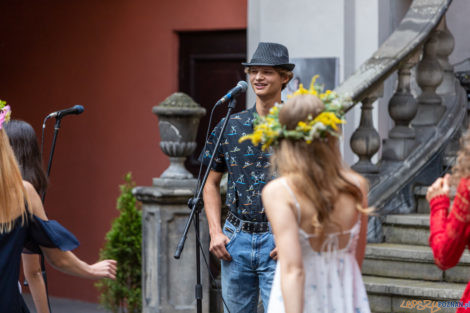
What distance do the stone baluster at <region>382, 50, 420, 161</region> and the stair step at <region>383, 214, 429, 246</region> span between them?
53 centimetres

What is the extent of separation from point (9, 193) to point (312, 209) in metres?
1.25

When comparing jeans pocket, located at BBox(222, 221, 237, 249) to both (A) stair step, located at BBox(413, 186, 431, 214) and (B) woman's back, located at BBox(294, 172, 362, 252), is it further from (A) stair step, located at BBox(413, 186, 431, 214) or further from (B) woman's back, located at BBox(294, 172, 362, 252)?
(A) stair step, located at BBox(413, 186, 431, 214)

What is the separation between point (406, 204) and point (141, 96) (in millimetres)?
3851

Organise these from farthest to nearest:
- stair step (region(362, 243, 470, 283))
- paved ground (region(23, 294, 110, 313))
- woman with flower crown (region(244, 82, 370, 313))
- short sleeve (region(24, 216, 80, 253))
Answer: paved ground (region(23, 294, 110, 313)), stair step (region(362, 243, 470, 283)), short sleeve (region(24, 216, 80, 253)), woman with flower crown (region(244, 82, 370, 313))

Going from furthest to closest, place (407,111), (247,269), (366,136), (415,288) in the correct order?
1. (407,111)
2. (366,136)
3. (415,288)
4. (247,269)

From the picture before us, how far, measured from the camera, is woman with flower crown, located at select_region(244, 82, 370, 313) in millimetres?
3211

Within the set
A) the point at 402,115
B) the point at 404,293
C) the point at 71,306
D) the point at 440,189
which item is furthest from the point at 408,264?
the point at 71,306

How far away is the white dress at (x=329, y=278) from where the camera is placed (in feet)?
11.0

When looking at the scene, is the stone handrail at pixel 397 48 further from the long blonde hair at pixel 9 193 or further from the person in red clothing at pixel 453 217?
the long blonde hair at pixel 9 193

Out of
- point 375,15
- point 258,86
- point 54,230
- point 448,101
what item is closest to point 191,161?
point 375,15

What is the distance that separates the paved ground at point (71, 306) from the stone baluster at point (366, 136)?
4.11 m

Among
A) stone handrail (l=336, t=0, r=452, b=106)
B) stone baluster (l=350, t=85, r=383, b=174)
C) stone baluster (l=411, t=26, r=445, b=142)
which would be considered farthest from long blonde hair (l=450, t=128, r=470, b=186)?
stone baluster (l=411, t=26, r=445, b=142)

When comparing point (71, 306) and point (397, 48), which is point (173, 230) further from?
point (71, 306)

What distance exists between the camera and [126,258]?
25.8 ft
